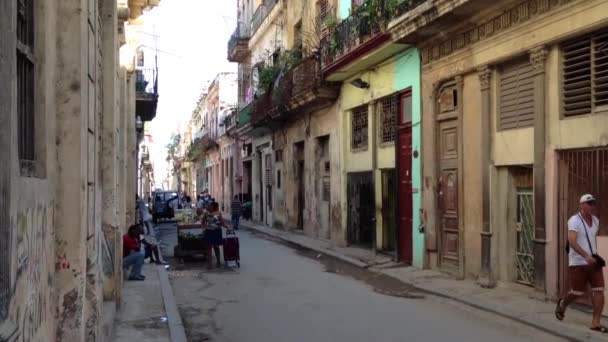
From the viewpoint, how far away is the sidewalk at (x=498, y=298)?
868 centimetres

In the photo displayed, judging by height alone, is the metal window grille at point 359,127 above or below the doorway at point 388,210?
above

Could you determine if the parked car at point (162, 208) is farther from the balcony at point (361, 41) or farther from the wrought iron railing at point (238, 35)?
the balcony at point (361, 41)

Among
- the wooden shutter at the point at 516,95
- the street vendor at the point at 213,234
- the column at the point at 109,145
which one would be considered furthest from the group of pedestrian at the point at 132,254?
the wooden shutter at the point at 516,95

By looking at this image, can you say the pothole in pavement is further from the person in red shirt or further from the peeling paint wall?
the peeling paint wall

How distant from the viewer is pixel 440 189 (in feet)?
47.8

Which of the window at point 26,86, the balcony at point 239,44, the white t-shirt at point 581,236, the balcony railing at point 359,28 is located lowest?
the white t-shirt at point 581,236

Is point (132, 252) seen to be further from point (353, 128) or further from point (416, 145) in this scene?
point (353, 128)

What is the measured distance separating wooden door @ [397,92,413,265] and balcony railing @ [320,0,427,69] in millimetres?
1926

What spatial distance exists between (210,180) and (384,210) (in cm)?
4592

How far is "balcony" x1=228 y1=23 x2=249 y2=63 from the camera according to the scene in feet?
127

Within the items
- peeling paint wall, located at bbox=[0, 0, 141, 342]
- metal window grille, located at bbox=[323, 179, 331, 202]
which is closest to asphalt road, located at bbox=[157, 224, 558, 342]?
peeling paint wall, located at bbox=[0, 0, 141, 342]

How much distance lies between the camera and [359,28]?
707 inches

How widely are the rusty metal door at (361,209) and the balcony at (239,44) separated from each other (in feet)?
65.1

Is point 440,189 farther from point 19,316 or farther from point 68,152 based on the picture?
point 19,316
